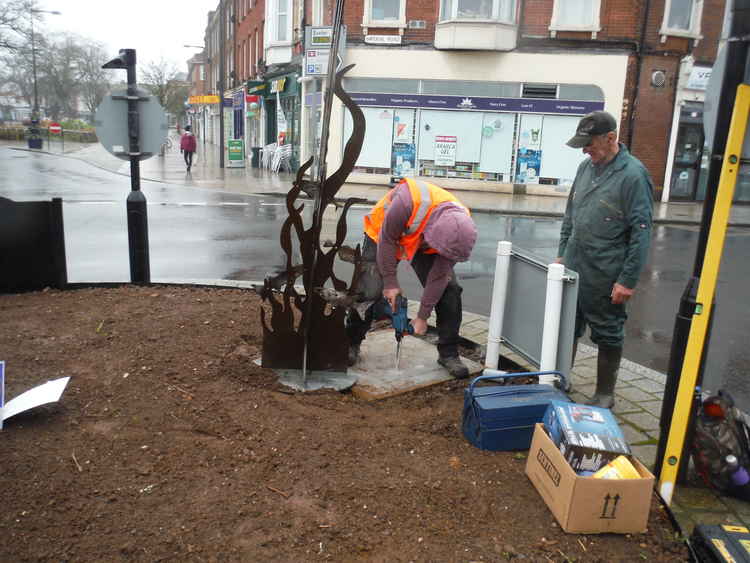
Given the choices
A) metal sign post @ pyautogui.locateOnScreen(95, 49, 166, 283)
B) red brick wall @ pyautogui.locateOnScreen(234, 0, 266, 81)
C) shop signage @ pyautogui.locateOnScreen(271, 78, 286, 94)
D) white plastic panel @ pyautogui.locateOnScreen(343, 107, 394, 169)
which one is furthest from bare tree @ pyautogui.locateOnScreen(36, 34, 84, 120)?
metal sign post @ pyautogui.locateOnScreen(95, 49, 166, 283)

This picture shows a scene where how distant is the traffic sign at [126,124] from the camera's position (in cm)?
596

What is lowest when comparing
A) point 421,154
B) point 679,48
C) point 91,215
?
point 91,215

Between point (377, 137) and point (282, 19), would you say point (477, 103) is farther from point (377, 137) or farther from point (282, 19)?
point (282, 19)

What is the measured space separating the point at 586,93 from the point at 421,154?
5404 mm

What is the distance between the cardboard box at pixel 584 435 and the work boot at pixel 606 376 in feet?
3.57

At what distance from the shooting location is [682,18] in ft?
64.2

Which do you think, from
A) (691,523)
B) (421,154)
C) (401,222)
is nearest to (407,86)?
(421,154)

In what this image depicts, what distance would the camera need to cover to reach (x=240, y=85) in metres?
40.2

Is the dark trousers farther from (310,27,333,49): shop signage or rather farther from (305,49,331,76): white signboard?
(310,27,333,49): shop signage

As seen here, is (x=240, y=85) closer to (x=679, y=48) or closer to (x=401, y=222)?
(x=679, y=48)

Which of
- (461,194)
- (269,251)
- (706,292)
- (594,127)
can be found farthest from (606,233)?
(461,194)

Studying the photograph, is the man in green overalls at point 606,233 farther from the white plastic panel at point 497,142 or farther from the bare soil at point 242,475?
the white plastic panel at point 497,142

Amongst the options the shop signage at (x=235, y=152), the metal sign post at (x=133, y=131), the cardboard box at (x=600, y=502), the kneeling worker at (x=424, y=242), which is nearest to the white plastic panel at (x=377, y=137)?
the shop signage at (x=235, y=152)

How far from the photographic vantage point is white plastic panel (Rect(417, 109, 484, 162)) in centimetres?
2073
